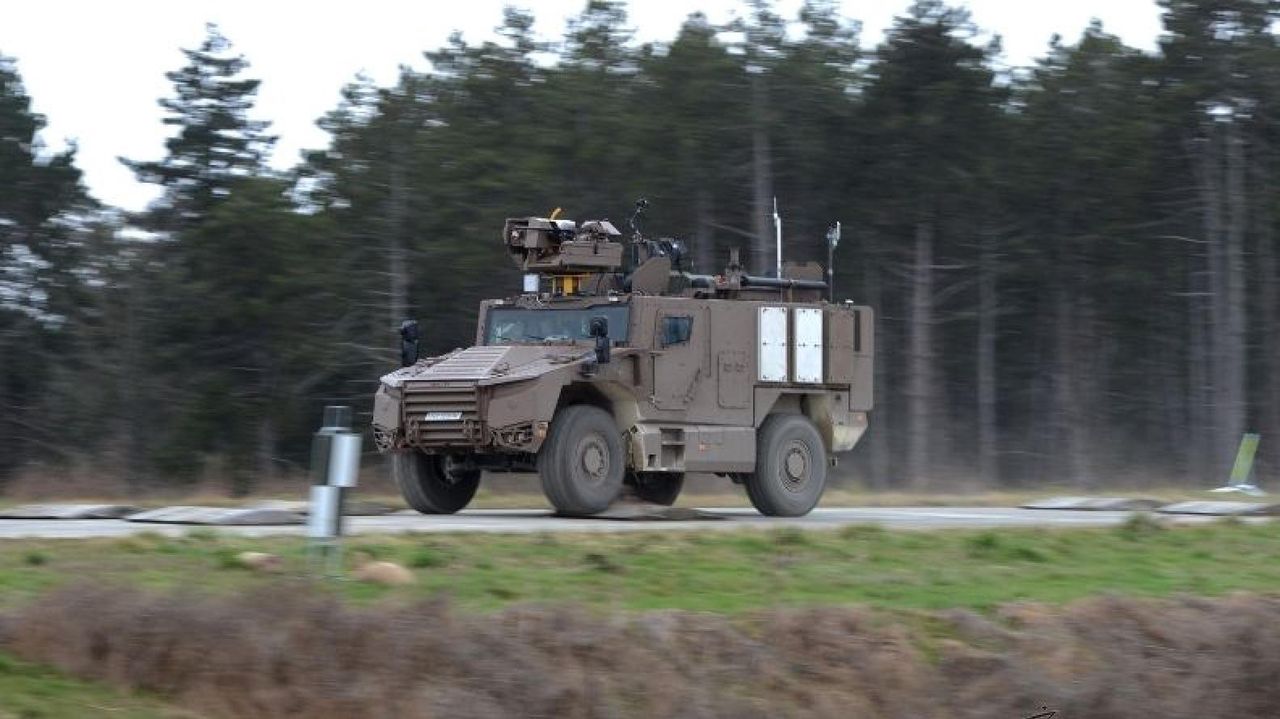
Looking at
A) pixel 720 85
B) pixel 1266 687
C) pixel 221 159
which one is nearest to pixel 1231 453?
pixel 720 85

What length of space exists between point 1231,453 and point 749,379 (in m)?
26.0

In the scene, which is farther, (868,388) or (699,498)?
(699,498)

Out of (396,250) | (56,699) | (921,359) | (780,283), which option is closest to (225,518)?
(780,283)

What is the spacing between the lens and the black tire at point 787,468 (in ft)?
71.8

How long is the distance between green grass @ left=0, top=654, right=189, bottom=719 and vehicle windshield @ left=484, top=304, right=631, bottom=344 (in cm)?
1078

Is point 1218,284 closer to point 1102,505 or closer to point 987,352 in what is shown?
point 987,352

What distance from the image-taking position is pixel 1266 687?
13992 mm

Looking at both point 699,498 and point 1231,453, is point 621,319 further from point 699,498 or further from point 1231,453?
point 1231,453

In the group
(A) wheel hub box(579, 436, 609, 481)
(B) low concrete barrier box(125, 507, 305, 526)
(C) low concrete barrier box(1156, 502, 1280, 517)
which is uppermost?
(A) wheel hub box(579, 436, 609, 481)

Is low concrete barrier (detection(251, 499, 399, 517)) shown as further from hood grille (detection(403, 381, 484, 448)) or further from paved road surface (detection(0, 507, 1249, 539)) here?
hood grille (detection(403, 381, 484, 448))

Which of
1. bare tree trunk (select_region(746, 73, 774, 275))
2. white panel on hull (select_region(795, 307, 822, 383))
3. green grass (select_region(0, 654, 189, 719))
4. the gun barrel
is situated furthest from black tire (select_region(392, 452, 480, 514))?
bare tree trunk (select_region(746, 73, 774, 275))

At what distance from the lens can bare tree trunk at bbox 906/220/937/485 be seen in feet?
140

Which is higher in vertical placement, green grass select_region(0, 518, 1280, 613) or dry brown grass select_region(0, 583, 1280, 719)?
green grass select_region(0, 518, 1280, 613)

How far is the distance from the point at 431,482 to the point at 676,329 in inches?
125
